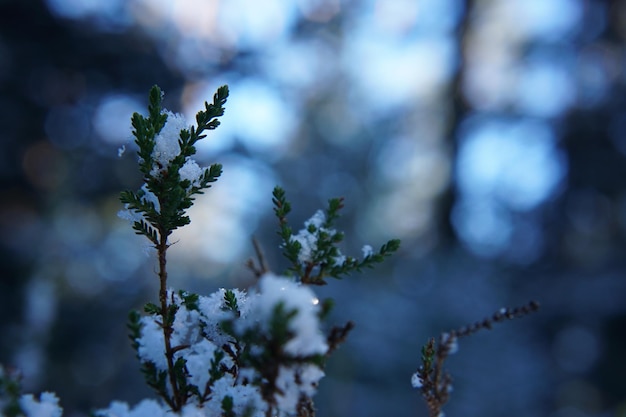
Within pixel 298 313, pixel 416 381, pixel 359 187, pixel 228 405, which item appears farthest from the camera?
pixel 359 187

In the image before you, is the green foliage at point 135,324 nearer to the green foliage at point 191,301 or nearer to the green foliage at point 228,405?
the green foliage at point 191,301

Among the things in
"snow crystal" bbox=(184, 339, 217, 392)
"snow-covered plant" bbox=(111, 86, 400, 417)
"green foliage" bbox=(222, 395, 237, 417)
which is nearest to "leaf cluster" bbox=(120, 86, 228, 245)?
"snow-covered plant" bbox=(111, 86, 400, 417)

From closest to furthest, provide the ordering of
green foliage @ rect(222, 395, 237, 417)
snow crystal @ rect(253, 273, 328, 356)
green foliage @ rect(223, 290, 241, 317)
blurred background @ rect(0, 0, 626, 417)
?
1. snow crystal @ rect(253, 273, 328, 356)
2. green foliage @ rect(222, 395, 237, 417)
3. green foliage @ rect(223, 290, 241, 317)
4. blurred background @ rect(0, 0, 626, 417)

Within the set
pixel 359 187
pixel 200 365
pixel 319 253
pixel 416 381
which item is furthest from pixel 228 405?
pixel 359 187

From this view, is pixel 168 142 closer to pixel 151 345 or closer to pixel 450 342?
pixel 151 345

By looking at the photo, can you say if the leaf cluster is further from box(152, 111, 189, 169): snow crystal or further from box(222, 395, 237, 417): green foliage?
box(222, 395, 237, 417): green foliage

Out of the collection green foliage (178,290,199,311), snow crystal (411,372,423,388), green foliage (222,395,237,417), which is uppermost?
green foliage (178,290,199,311)

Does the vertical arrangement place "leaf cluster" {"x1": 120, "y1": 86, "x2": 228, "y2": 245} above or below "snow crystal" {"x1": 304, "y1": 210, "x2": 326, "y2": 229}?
above

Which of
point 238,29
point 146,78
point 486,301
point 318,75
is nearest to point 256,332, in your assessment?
point 146,78

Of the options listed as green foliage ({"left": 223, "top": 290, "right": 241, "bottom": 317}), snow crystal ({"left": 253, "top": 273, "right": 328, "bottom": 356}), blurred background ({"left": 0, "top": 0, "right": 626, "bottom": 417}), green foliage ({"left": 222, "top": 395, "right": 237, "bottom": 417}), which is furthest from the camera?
blurred background ({"left": 0, "top": 0, "right": 626, "bottom": 417})
